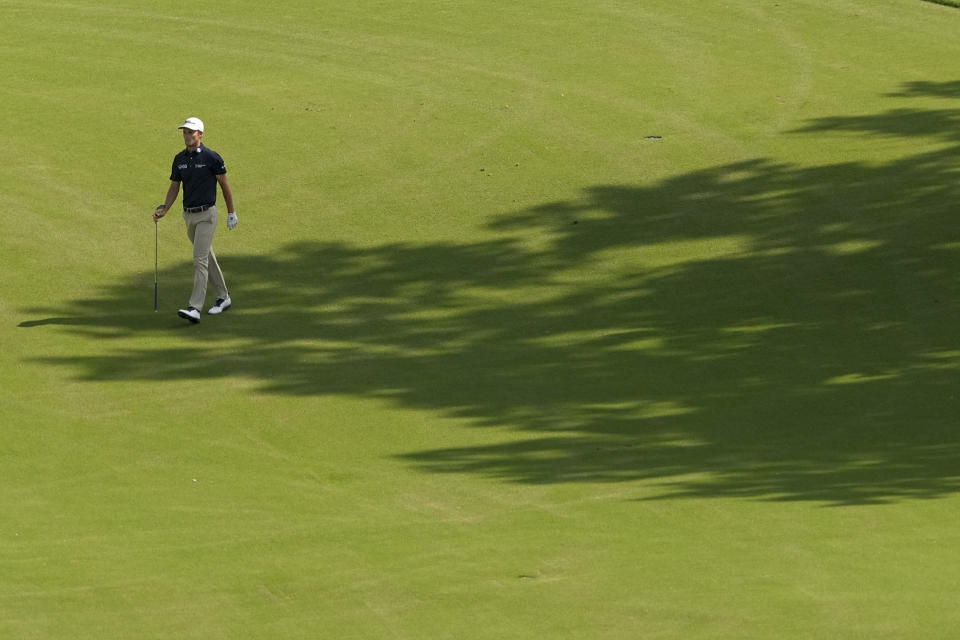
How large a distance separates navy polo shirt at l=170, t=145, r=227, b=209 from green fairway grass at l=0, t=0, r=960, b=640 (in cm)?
130

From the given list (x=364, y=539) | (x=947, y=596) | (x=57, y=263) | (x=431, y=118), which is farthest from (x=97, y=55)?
(x=947, y=596)

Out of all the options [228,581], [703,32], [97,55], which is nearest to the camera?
[228,581]

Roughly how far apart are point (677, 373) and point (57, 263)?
729cm

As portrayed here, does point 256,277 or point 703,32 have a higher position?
point 703,32

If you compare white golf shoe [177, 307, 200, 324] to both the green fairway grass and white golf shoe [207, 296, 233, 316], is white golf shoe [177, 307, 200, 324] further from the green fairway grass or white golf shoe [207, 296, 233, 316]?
white golf shoe [207, 296, 233, 316]

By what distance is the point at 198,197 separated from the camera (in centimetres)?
1605

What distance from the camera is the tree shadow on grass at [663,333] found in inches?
508

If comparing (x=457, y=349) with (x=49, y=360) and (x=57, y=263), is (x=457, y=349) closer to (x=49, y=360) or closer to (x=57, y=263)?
(x=49, y=360)

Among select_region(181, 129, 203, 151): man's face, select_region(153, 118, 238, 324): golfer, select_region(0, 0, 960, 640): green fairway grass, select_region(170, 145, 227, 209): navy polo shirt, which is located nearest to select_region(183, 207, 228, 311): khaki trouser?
select_region(153, 118, 238, 324): golfer

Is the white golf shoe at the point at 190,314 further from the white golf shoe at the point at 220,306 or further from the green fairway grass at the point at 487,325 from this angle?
the white golf shoe at the point at 220,306

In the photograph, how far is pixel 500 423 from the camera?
13.8 metres

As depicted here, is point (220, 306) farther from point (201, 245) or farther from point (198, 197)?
point (198, 197)

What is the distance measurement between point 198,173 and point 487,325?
3268 mm

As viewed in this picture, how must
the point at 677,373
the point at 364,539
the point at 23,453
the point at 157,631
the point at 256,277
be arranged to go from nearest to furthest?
the point at 157,631, the point at 364,539, the point at 23,453, the point at 677,373, the point at 256,277
